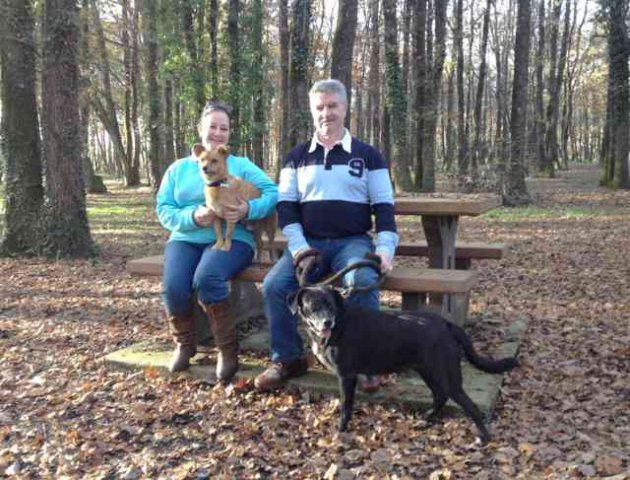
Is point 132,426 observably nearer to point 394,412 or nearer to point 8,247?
point 394,412

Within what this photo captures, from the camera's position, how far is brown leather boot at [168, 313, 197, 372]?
457cm

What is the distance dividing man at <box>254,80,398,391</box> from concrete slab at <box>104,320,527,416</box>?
14 cm

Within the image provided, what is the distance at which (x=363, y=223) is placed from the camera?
14.2 feet

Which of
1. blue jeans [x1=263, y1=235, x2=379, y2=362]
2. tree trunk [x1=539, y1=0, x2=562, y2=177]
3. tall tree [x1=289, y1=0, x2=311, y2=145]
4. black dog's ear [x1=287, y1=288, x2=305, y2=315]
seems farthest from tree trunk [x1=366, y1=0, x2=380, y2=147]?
black dog's ear [x1=287, y1=288, x2=305, y2=315]

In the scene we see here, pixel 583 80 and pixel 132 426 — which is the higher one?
pixel 583 80

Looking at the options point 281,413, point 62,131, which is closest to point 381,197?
point 281,413

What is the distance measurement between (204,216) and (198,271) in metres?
0.40

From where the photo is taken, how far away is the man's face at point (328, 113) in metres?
4.12

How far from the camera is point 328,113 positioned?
4137 millimetres

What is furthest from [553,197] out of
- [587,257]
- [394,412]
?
[394,412]

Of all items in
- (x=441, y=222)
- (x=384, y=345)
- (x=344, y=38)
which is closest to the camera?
(x=384, y=345)

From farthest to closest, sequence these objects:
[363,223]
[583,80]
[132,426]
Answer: [583,80] → [363,223] → [132,426]

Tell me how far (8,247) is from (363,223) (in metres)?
7.15

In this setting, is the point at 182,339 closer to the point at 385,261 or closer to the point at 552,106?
the point at 385,261
